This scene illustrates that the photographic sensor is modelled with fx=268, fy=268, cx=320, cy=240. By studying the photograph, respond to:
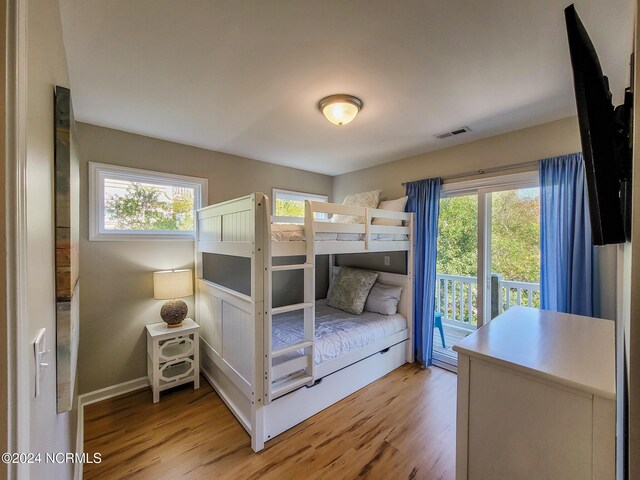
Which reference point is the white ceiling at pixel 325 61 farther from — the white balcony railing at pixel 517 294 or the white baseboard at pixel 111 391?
the white baseboard at pixel 111 391

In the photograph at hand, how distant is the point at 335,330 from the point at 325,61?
2.12 metres

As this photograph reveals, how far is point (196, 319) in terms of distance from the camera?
2.88 meters

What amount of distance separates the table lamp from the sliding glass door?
9.17 ft

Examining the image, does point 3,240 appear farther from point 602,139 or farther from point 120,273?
point 120,273

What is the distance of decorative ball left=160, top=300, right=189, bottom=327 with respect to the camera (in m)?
2.53

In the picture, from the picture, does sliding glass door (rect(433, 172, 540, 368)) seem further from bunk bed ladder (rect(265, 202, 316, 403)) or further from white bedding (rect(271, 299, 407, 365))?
bunk bed ladder (rect(265, 202, 316, 403))

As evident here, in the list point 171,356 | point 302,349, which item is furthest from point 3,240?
point 171,356

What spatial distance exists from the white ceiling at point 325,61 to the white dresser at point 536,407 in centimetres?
131

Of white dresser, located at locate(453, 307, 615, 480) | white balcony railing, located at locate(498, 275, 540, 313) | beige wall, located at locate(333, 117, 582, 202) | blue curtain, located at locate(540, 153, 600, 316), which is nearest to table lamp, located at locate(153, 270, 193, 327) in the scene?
white dresser, located at locate(453, 307, 615, 480)

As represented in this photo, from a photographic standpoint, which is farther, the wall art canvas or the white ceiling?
the white ceiling

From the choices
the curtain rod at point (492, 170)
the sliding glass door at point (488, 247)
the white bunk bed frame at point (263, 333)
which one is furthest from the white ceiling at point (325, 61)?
the white bunk bed frame at point (263, 333)

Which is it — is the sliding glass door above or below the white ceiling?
below

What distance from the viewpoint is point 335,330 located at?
8.28 feet

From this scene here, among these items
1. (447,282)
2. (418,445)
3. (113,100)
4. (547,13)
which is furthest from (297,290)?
(547,13)
